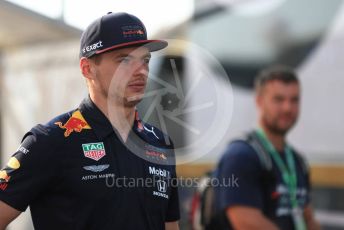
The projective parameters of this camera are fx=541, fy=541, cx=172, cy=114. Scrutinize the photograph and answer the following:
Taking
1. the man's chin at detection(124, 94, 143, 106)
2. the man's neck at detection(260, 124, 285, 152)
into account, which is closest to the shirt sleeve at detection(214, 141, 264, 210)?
the man's neck at detection(260, 124, 285, 152)

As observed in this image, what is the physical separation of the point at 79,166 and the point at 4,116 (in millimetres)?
5667

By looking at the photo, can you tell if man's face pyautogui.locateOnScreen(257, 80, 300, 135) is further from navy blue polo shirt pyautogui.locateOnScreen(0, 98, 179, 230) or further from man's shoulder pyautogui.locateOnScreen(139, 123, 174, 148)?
navy blue polo shirt pyautogui.locateOnScreen(0, 98, 179, 230)

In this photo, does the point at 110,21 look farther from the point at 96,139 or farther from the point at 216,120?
the point at 216,120

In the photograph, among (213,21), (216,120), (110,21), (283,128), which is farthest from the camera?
(213,21)

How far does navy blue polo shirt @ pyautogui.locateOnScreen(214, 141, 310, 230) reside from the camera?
3.05m

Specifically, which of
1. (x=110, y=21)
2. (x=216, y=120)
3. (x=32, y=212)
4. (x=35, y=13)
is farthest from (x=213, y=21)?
(x=32, y=212)

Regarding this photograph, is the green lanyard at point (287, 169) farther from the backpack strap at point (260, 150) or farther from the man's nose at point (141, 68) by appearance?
the man's nose at point (141, 68)

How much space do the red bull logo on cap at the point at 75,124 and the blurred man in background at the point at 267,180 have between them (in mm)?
1273

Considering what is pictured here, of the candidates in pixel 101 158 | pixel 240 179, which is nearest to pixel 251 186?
pixel 240 179

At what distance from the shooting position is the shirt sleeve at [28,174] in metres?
1.86

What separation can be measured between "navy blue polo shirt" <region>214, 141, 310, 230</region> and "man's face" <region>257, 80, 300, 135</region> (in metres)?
0.31

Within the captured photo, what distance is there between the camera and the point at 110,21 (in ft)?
6.74

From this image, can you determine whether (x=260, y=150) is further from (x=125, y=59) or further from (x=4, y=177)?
(x=4, y=177)

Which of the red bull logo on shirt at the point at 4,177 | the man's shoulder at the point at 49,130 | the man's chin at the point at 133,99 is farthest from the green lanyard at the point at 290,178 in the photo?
the red bull logo on shirt at the point at 4,177
